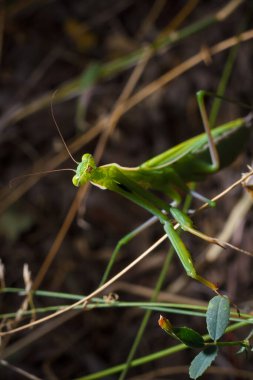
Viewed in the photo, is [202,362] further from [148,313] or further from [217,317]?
[148,313]

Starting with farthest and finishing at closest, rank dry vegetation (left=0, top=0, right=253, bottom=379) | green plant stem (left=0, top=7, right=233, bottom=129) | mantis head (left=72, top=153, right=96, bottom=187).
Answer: green plant stem (left=0, top=7, right=233, bottom=129) < dry vegetation (left=0, top=0, right=253, bottom=379) < mantis head (left=72, top=153, right=96, bottom=187)

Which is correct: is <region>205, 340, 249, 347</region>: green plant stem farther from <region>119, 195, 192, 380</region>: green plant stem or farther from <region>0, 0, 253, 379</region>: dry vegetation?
<region>0, 0, 253, 379</region>: dry vegetation

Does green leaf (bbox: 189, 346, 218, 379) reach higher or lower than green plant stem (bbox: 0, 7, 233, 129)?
lower

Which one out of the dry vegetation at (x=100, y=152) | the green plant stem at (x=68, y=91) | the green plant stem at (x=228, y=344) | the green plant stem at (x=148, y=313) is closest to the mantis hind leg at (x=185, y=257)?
the green plant stem at (x=228, y=344)

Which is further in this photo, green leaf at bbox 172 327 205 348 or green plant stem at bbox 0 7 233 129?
green plant stem at bbox 0 7 233 129

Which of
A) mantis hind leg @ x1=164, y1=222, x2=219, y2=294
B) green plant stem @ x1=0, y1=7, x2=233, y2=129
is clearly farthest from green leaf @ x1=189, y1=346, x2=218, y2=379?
green plant stem @ x1=0, y1=7, x2=233, y2=129

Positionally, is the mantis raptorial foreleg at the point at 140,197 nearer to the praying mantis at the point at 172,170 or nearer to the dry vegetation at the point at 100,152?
the praying mantis at the point at 172,170

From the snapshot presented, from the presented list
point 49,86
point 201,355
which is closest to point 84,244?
point 49,86
